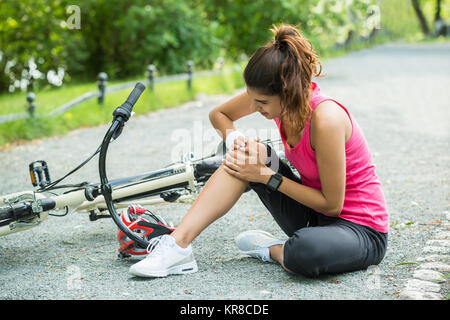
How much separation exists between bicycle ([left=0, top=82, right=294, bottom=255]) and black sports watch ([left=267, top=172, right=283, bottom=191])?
0.32 m

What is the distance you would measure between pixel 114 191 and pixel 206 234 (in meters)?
0.80

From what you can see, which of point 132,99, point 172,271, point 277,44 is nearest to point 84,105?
point 132,99

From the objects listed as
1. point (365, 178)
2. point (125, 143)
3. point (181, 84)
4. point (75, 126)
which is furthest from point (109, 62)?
point (365, 178)

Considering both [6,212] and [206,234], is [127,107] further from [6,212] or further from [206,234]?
[206,234]

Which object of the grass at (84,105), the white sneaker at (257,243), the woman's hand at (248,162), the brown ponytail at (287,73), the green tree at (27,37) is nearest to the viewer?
the brown ponytail at (287,73)

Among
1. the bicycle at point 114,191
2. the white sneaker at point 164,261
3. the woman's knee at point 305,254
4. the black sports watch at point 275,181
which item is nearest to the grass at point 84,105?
the bicycle at point 114,191

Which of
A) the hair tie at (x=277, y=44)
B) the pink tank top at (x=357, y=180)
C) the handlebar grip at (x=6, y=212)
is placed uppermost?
the hair tie at (x=277, y=44)

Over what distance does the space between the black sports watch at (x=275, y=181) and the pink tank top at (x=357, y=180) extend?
134mm

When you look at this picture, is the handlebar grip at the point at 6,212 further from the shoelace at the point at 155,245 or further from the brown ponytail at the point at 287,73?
the brown ponytail at the point at 287,73

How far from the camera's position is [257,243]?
3.31 metres

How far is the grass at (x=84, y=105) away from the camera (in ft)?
26.5

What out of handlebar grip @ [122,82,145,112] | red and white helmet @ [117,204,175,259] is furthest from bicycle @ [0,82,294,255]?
red and white helmet @ [117,204,175,259]
